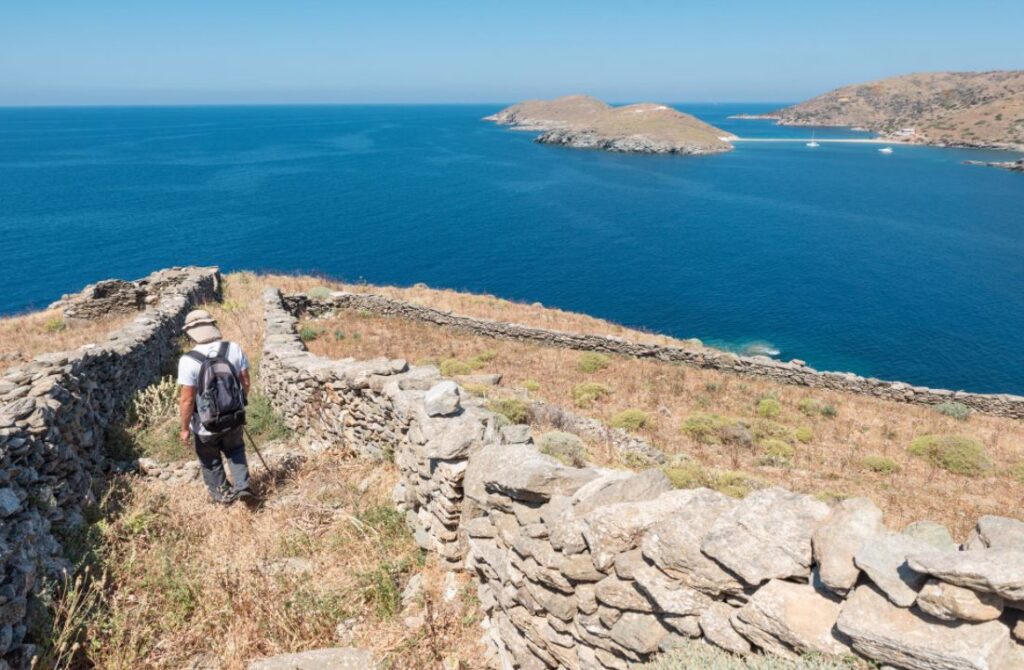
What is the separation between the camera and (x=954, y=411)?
70.3ft

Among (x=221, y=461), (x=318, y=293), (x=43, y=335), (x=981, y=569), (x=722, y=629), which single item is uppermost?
(x=981, y=569)

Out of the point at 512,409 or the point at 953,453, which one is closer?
the point at 512,409

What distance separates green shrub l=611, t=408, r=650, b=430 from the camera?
16.5 metres

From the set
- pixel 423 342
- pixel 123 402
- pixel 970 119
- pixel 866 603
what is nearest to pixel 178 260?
pixel 423 342

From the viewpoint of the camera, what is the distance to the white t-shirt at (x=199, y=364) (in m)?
8.04

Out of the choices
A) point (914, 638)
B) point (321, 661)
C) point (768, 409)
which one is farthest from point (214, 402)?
point (768, 409)

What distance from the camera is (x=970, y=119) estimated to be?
174875 millimetres

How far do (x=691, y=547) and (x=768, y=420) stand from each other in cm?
1629

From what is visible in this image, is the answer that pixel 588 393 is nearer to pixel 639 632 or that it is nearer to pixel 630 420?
pixel 630 420

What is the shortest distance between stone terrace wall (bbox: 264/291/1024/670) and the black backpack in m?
2.90

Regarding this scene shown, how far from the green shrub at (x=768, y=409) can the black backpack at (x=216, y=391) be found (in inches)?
653

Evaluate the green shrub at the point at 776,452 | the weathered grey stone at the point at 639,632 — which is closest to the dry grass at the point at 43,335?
the weathered grey stone at the point at 639,632

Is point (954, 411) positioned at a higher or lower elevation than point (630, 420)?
lower

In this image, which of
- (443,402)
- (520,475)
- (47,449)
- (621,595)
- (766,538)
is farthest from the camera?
(47,449)
